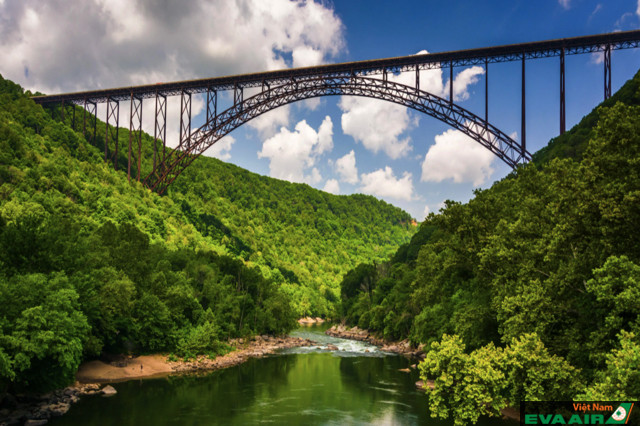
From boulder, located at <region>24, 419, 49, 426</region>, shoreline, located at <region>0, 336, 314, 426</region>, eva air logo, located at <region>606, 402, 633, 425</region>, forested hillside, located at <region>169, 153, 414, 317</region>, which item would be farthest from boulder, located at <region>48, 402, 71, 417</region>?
forested hillside, located at <region>169, 153, 414, 317</region>

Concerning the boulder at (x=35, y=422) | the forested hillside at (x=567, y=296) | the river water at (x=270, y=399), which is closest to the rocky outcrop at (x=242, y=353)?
the river water at (x=270, y=399)

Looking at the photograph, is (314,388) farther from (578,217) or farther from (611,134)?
(611,134)

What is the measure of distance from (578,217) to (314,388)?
24.7 metres

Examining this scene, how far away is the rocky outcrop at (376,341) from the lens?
183 ft

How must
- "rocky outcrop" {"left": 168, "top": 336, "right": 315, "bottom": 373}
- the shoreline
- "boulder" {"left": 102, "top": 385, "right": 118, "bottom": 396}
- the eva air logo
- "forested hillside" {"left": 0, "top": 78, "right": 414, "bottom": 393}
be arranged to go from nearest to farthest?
1. the eva air logo
2. the shoreline
3. "forested hillside" {"left": 0, "top": 78, "right": 414, "bottom": 393}
4. "boulder" {"left": 102, "top": 385, "right": 118, "bottom": 396}
5. "rocky outcrop" {"left": 168, "top": 336, "right": 315, "bottom": 373}

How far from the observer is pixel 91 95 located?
6831 cm

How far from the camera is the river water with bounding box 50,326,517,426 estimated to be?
26797mm

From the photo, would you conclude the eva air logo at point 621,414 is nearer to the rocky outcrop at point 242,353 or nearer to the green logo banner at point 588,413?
the green logo banner at point 588,413

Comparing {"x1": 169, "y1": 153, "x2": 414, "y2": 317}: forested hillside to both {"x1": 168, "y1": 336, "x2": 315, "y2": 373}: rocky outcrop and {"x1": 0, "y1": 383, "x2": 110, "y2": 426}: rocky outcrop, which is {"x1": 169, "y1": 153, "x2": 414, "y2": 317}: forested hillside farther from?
{"x1": 0, "y1": 383, "x2": 110, "y2": 426}: rocky outcrop

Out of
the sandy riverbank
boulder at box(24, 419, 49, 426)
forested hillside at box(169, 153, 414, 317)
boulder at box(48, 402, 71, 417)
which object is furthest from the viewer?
forested hillside at box(169, 153, 414, 317)

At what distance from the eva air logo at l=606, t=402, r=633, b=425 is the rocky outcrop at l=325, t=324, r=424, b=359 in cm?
3825

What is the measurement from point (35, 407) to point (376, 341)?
51.4 meters

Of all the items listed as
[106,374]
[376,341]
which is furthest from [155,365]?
[376,341]

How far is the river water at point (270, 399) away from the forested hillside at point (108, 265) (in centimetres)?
380
